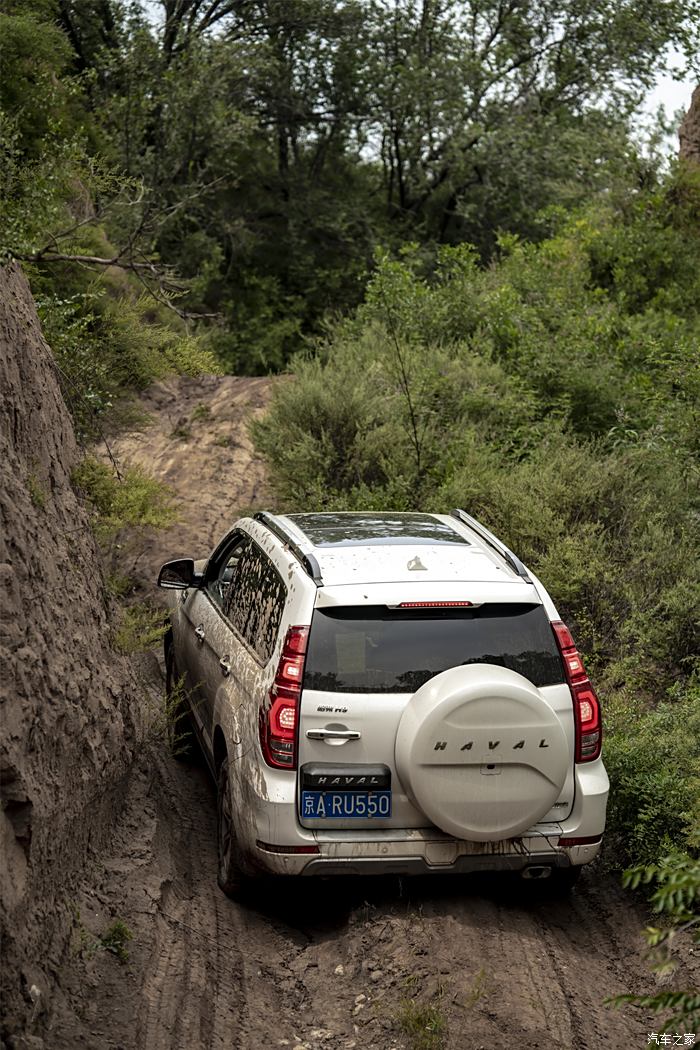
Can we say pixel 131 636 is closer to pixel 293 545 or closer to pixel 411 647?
pixel 293 545

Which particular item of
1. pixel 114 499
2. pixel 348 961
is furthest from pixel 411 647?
pixel 114 499

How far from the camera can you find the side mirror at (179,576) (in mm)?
7691

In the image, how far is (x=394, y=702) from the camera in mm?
5328

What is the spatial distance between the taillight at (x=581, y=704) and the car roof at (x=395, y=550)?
0.39m

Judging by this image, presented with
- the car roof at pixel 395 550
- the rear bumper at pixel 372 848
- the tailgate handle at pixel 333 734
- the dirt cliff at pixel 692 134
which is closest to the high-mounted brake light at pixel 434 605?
the car roof at pixel 395 550

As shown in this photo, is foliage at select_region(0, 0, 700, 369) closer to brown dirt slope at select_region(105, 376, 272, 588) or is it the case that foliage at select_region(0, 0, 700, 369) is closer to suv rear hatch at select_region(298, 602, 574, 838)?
brown dirt slope at select_region(105, 376, 272, 588)

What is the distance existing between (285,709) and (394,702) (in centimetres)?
50

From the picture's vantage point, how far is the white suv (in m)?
5.15

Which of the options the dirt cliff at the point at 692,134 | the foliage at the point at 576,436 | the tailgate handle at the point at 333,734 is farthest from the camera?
the dirt cliff at the point at 692,134

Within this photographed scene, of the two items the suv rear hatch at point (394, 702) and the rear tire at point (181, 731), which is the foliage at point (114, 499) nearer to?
the rear tire at point (181, 731)

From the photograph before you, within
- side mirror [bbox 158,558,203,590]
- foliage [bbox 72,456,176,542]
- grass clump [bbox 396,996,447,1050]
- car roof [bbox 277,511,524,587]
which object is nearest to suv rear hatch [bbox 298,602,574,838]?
car roof [bbox 277,511,524,587]

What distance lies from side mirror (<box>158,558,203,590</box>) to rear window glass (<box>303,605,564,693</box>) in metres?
2.45

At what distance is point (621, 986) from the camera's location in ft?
17.0

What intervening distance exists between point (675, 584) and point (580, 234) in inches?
386
